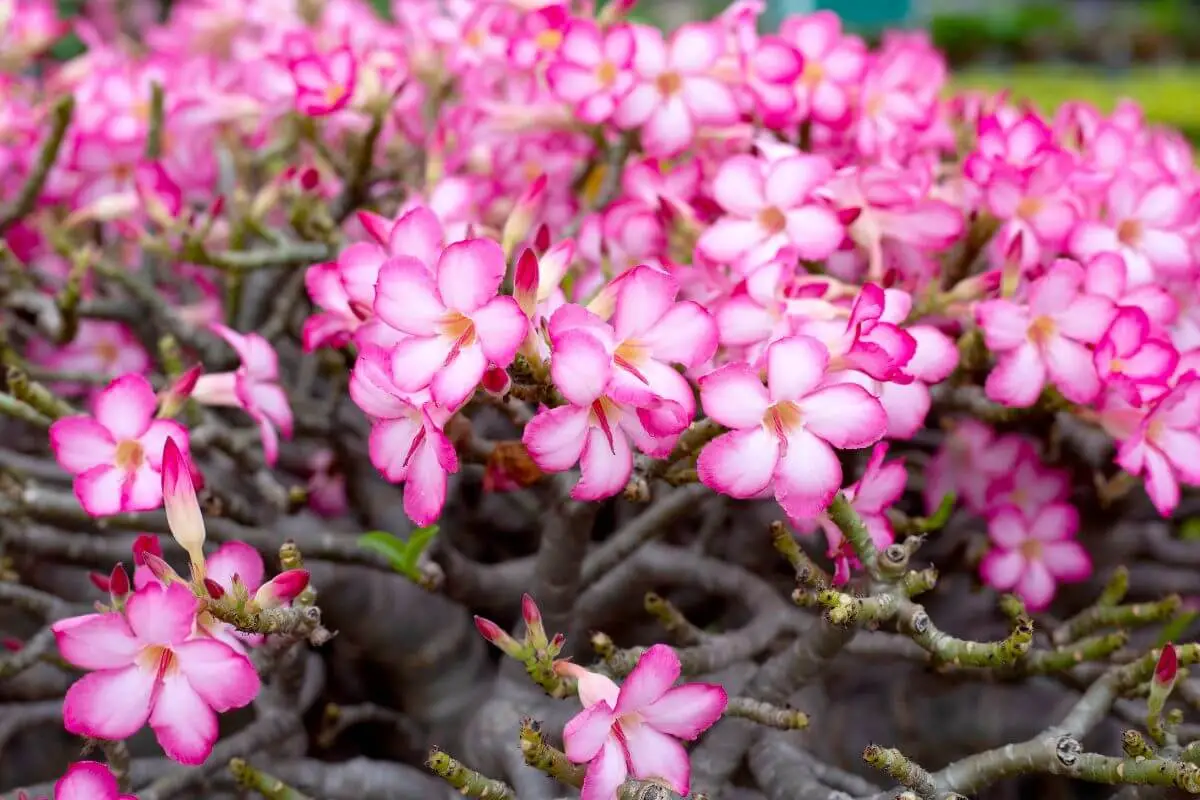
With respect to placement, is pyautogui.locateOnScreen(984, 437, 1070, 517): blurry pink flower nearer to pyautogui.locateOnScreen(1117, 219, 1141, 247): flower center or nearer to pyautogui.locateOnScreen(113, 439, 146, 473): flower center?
pyautogui.locateOnScreen(1117, 219, 1141, 247): flower center

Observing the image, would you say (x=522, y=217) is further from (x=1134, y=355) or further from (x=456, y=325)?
(x=1134, y=355)

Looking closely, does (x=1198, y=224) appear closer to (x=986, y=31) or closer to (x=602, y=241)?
(x=602, y=241)

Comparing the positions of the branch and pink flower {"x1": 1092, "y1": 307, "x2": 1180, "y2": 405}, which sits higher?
pink flower {"x1": 1092, "y1": 307, "x2": 1180, "y2": 405}

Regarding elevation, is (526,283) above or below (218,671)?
above

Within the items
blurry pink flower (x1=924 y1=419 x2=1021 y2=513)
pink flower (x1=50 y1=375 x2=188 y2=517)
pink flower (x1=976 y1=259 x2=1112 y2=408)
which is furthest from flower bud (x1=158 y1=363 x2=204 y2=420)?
blurry pink flower (x1=924 y1=419 x2=1021 y2=513)

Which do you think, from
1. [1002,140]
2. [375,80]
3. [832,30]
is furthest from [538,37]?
[1002,140]

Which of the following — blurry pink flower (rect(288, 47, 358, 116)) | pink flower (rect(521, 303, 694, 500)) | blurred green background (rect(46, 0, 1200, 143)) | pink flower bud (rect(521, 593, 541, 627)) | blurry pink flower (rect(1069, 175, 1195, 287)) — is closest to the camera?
pink flower (rect(521, 303, 694, 500))

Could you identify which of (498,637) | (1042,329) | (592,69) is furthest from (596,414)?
(592,69)
